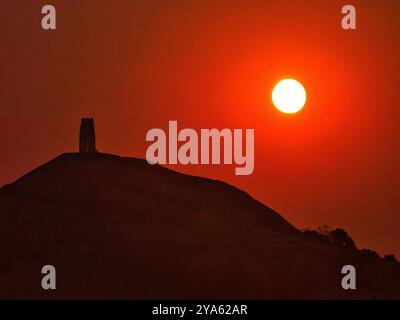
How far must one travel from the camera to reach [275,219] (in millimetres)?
57469

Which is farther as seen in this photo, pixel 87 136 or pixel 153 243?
pixel 153 243

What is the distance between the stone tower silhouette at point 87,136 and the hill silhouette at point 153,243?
1.94 m

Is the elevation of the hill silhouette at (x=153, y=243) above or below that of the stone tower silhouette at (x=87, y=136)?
below

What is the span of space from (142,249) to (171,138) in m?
11.1

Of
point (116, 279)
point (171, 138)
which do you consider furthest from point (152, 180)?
point (171, 138)

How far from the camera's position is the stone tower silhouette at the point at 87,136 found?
46.8 m

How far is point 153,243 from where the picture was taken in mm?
53906

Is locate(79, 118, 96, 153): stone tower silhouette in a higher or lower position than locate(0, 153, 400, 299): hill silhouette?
higher

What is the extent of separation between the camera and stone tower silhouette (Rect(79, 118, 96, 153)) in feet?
154

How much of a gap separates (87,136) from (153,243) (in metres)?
→ 6.92

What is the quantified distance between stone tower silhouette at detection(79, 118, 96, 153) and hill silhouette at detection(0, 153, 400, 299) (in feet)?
6.37
